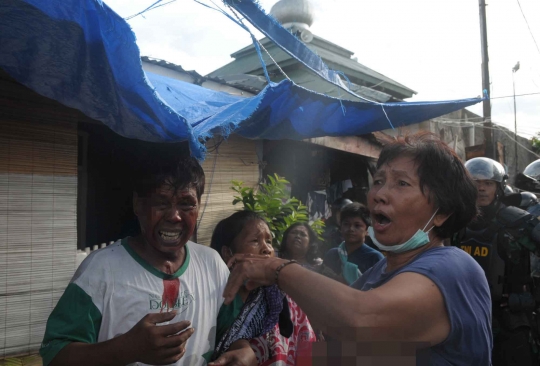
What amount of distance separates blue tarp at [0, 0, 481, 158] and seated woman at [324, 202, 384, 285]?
1454mm

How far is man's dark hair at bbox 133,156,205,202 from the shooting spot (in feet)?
5.77

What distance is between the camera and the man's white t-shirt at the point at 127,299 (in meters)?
1.43

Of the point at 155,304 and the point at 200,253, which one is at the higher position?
the point at 200,253

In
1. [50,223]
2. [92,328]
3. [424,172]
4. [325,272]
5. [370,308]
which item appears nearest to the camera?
[370,308]

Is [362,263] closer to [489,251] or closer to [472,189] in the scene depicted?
[489,251]

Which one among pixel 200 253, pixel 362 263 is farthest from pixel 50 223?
pixel 362 263

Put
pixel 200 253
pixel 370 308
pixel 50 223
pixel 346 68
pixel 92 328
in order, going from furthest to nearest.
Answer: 1. pixel 346 68
2. pixel 50 223
3. pixel 200 253
4. pixel 92 328
5. pixel 370 308

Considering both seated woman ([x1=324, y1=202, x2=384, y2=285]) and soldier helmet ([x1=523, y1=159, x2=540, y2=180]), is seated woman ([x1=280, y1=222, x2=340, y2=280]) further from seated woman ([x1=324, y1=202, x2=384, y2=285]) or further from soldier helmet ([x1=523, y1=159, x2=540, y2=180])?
soldier helmet ([x1=523, y1=159, x2=540, y2=180])

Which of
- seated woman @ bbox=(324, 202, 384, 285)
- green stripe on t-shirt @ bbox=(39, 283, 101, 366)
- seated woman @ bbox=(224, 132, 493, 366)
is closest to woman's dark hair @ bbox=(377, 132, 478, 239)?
seated woman @ bbox=(224, 132, 493, 366)

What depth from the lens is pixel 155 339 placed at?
52.2 inches

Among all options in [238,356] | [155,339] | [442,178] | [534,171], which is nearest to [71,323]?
[155,339]

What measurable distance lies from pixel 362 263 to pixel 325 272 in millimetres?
389

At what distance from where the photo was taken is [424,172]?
5.11 ft

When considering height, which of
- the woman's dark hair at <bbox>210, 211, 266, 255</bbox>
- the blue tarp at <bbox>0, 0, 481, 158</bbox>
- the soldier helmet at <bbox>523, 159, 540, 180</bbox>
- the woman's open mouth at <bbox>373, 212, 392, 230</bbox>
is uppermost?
the blue tarp at <bbox>0, 0, 481, 158</bbox>
